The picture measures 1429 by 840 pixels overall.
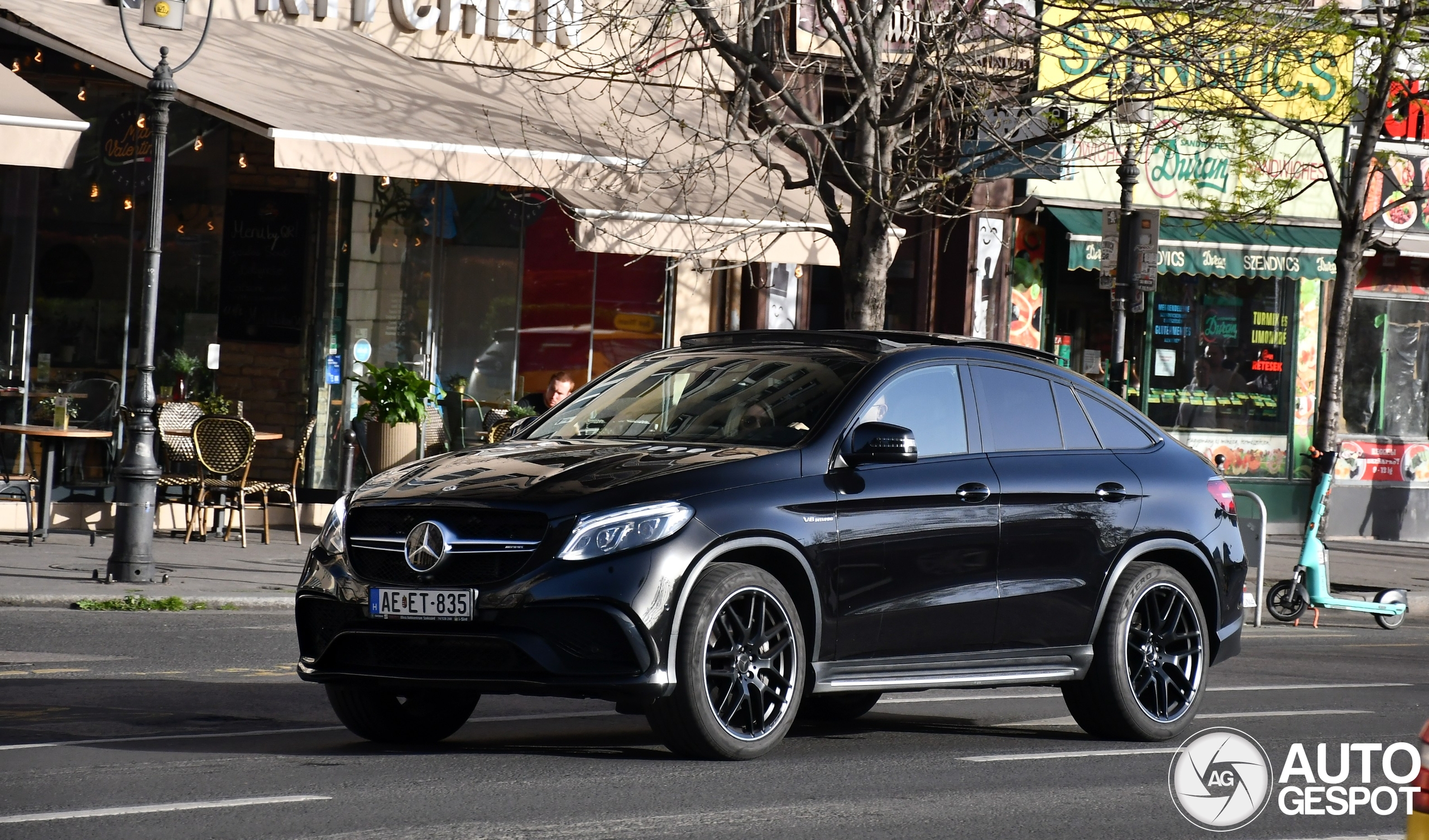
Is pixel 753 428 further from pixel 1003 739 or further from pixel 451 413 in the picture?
pixel 451 413

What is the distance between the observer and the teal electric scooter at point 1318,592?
16.1 m

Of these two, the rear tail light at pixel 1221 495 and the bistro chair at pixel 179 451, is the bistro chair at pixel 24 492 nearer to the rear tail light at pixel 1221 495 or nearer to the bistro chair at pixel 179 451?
the bistro chair at pixel 179 451

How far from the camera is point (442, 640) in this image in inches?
275

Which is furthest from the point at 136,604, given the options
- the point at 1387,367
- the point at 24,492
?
the point at 1387,367

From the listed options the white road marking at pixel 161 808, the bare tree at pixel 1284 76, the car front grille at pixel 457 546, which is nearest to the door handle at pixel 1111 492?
the car front grille at pixel 457 546

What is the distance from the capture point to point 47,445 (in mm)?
16734

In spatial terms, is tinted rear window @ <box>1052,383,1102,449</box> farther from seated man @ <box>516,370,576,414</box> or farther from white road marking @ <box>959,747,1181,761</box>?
seated man @ <box>516,370,576,414</box>

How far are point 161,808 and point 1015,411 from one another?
4.13 metres

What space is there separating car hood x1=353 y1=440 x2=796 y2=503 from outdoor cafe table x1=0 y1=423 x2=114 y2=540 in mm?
9638

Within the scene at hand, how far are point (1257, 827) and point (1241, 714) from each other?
3.23m

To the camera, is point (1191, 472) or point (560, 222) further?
point (560, 222)

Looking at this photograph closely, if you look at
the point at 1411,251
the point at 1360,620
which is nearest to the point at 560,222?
the point at 1360,620

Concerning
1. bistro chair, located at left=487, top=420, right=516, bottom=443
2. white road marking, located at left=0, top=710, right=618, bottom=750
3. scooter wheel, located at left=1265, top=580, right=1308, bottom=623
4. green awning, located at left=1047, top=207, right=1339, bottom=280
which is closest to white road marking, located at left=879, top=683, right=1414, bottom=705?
white road marking, located at left=0, top=710, right=618, bottom=750

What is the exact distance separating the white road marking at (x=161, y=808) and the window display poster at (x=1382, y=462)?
2139 centimetres
